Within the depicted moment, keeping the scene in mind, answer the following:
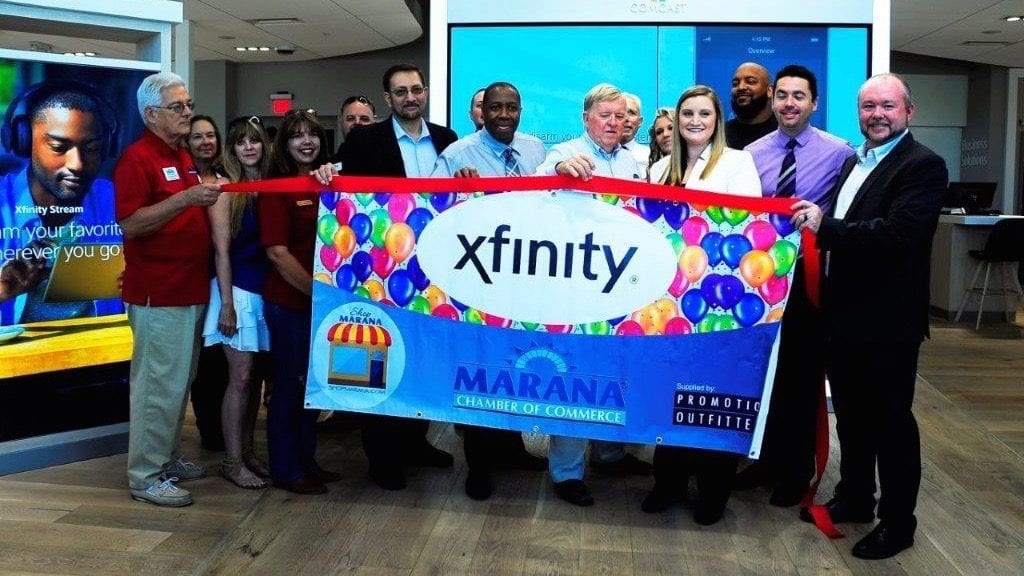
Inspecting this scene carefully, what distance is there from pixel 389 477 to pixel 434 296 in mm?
856

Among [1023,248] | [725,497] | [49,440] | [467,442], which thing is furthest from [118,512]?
[1023,248]

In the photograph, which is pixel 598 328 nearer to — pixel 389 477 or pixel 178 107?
pixel 389 477

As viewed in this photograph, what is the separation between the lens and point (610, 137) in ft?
12.5

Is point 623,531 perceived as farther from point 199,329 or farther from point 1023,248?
point 1023,248

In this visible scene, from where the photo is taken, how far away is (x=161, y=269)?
12.0ft

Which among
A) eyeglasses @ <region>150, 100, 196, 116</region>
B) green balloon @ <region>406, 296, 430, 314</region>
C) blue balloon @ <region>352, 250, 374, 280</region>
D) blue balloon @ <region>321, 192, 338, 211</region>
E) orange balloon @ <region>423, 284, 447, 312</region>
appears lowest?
green balloon @ <region>406, 296, 430, 314</region>

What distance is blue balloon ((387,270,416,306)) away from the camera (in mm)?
3559

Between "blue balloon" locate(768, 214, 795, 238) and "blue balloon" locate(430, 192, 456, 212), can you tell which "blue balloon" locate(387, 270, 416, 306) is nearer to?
"blue balloon" locate(430, 192, 456, 212)

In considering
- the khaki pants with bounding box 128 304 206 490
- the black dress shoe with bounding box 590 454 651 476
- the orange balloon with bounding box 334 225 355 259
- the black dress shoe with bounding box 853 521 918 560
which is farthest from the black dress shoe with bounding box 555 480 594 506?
the khaki pants with bounding box 128 304 206 490

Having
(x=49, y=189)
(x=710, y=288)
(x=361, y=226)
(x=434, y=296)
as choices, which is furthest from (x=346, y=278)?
(x=49, y=189)

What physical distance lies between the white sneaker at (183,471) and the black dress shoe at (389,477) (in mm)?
743

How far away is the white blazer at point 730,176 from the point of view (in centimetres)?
350

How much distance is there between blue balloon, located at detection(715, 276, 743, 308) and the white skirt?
1722 mm

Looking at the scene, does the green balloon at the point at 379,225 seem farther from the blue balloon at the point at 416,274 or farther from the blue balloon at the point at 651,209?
the blue balloon at the point at 651,209
